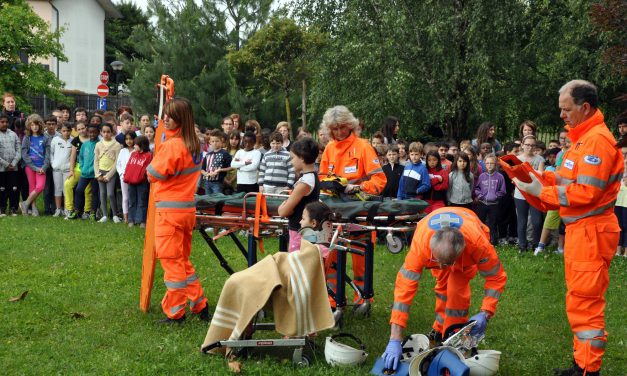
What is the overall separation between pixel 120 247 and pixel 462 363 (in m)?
7.37

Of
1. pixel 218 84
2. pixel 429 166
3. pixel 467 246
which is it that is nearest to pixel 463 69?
pixel 429 166

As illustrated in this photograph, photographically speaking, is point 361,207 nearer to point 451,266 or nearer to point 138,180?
point 451,266

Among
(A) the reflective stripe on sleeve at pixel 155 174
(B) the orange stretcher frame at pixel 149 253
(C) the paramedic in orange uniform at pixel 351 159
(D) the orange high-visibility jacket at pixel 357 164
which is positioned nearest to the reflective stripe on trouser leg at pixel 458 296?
(C) the paramedic in orange uniform at pixel 351 159

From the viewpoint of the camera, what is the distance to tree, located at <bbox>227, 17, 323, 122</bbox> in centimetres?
2841

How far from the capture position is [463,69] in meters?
20.2

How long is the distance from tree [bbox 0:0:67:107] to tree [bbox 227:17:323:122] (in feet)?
25.5

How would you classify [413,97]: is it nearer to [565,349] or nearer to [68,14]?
[565,349]

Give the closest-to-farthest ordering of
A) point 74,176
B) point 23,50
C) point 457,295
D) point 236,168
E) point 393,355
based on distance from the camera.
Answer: point 393,355, point 457,295, point 236,168, point 74,176, point 23,50

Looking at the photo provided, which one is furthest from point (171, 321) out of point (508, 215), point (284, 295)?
point (508, 215)

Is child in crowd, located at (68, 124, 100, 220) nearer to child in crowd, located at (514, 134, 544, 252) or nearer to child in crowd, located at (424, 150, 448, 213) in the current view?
child in crowd, located at (424, 150, 448, 213)

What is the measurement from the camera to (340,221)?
7355 mm

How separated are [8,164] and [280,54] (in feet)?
50.2

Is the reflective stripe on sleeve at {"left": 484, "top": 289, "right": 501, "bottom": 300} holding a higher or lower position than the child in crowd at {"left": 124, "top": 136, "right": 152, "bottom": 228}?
lower

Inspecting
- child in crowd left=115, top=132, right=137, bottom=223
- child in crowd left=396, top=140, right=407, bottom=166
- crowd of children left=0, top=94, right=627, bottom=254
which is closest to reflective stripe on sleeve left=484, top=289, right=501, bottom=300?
crowd of children left=0, top=94, right=627, bottom=254
